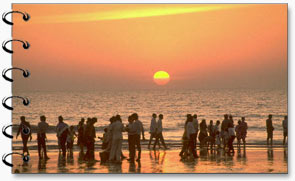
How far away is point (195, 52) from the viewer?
28453mm

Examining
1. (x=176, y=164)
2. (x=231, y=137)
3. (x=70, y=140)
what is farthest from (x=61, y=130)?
(x=231, y=137)

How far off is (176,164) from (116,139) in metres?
2.30

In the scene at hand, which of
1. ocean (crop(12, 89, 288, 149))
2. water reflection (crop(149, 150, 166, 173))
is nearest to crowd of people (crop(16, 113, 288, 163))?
water reflection (crop(149, 150, 166, 173))

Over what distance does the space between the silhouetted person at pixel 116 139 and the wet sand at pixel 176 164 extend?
437mm

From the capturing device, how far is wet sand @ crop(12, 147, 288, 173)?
62.3 ft

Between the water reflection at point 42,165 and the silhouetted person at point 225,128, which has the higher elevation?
the silhouetted person at point 225,128

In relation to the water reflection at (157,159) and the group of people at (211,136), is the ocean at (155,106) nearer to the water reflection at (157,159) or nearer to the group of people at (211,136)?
the group of people at (211,136)

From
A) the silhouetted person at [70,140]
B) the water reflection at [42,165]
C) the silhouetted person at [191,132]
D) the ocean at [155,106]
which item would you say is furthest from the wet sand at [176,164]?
the ocean at [155,106]

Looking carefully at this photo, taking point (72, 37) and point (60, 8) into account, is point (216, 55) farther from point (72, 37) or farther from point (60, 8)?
point (60, 8)

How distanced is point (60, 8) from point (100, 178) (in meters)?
4.78

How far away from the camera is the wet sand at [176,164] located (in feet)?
62.3

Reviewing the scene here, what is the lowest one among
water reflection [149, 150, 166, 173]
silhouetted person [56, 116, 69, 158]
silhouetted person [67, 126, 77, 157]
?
water reflection [149, 150, 166, 173]

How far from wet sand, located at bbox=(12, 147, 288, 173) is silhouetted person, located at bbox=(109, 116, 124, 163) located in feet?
1.43

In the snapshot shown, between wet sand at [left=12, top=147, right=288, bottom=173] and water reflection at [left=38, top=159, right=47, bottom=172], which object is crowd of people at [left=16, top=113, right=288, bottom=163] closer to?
water reflection at [left=38, top=159, right=47, bottom=172]
